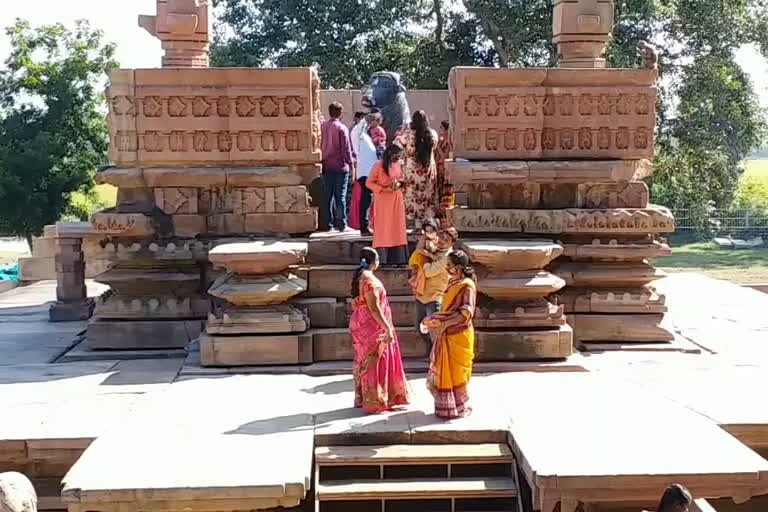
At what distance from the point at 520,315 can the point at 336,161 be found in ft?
8.93

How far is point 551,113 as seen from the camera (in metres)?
8.81

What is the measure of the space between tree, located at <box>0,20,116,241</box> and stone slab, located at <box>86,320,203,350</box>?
11.9 metres

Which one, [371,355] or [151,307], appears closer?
[371,355]

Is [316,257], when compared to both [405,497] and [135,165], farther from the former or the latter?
Answer: [405,497]

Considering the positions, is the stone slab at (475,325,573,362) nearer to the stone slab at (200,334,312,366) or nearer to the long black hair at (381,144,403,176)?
the stone slab at (200,334,312,366)

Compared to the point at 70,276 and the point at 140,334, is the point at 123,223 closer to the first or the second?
the point at 140,334

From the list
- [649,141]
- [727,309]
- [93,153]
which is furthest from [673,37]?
[93,153]

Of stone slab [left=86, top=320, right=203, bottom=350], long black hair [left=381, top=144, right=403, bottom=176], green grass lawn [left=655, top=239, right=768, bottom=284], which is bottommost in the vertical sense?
green grass lawn [left=655, top=239, right=768, bottom=284]

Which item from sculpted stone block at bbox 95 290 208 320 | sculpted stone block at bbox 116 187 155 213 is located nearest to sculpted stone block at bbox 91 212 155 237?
sculpted stone block at bbox 116 187 155 213

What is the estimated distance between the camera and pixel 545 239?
882cm

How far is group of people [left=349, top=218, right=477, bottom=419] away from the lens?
6.04 meters

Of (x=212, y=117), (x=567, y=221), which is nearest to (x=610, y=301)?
(x=567, y=221)

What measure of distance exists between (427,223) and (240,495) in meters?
2.78

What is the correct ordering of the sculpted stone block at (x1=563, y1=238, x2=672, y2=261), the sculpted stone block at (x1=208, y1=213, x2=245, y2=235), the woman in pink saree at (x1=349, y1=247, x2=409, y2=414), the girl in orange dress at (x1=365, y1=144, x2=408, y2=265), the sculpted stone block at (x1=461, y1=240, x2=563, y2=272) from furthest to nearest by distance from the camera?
A: the sculpted stone block at (x1=208, y1=213, x2=245, y2=235)
the sculpted stone block at (x1=563, y1=238, x2=672, y2=261)
the girl in orange dress at (x1=365, y1=144, x2=408, y2=265)
the sculpted stone block at (x1=461, y1=240, x2=563, y2=272)
the woman in pink saree at (x1=349, y1=247, x2=409, y2=414)
